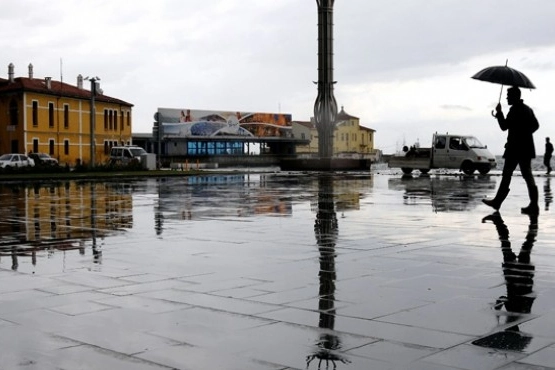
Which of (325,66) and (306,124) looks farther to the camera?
(306,124)

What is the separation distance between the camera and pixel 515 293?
5957 millimetres

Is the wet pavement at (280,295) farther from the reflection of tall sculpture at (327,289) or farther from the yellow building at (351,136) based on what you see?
the yellow building at (351,136)

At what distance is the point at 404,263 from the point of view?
7.59 m

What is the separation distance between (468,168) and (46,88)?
153 ft

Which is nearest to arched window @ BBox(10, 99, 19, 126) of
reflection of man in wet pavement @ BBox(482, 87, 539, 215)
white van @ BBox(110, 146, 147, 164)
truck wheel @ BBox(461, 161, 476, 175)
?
white van @ BBox(110, 146, 147, 164)

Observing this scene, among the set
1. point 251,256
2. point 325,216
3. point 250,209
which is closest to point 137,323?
point 251,256

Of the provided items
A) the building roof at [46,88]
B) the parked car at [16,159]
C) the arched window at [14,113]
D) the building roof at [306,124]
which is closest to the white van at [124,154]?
the parked car at [16,159]

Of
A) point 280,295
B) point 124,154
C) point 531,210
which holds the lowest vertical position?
point 280,295

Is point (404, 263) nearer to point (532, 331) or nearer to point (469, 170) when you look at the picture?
point (532, 331)

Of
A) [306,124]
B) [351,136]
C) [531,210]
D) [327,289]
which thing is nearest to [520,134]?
[531,210]

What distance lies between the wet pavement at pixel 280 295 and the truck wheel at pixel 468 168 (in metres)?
27.3

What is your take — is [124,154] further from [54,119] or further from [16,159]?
[54,119]

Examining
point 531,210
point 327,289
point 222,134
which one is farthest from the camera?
point 222,134

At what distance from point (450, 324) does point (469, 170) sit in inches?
1381
